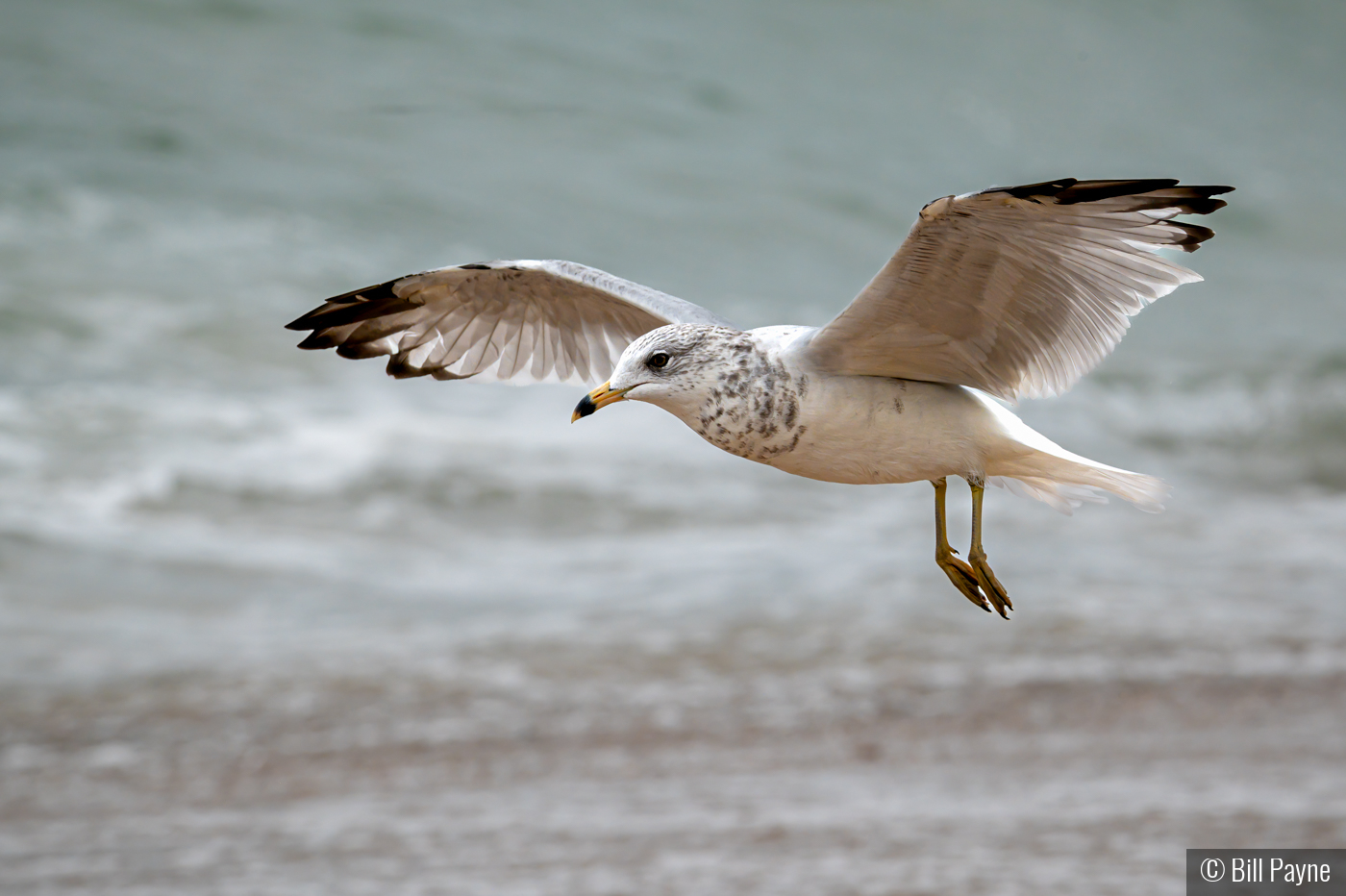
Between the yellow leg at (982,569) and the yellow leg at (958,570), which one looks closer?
the yellow leg at (982,569)

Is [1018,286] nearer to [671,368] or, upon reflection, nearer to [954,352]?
[954,352]

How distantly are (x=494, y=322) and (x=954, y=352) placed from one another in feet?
4.66

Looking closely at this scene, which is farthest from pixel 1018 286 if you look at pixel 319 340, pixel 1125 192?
pixel 319 340

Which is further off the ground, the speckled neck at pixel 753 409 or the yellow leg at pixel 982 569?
the speckled neck at pixel 753 409

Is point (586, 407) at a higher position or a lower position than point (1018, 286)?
lower

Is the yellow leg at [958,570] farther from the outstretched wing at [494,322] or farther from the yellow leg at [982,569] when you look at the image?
the outstretched wing at [494,322]

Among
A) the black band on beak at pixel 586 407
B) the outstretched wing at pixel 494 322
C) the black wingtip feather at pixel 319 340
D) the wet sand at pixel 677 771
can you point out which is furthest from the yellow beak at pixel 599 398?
the wet sand at pixel 677 771

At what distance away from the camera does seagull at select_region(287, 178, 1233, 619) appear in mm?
2904

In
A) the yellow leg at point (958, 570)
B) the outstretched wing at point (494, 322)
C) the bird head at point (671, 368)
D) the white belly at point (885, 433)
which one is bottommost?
the yellow leg at point (958, 570)

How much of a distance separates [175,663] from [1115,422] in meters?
7.75

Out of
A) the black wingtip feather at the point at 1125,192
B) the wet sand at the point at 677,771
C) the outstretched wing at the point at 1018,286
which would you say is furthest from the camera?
the wet sand at the point at 677,771

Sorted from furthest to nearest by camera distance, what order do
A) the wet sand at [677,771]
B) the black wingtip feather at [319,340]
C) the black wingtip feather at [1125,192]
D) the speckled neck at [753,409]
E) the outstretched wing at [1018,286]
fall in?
1. the wet sand at [677,771]
2. the black wingtip feather at [319,340]
3. the speckled neck at [753,409]
4. the outstretched wing at [1018,286]
5. the black wingtip feather at [1125,192]

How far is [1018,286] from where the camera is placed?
3133mm

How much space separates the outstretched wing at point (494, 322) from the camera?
12.5 feet
